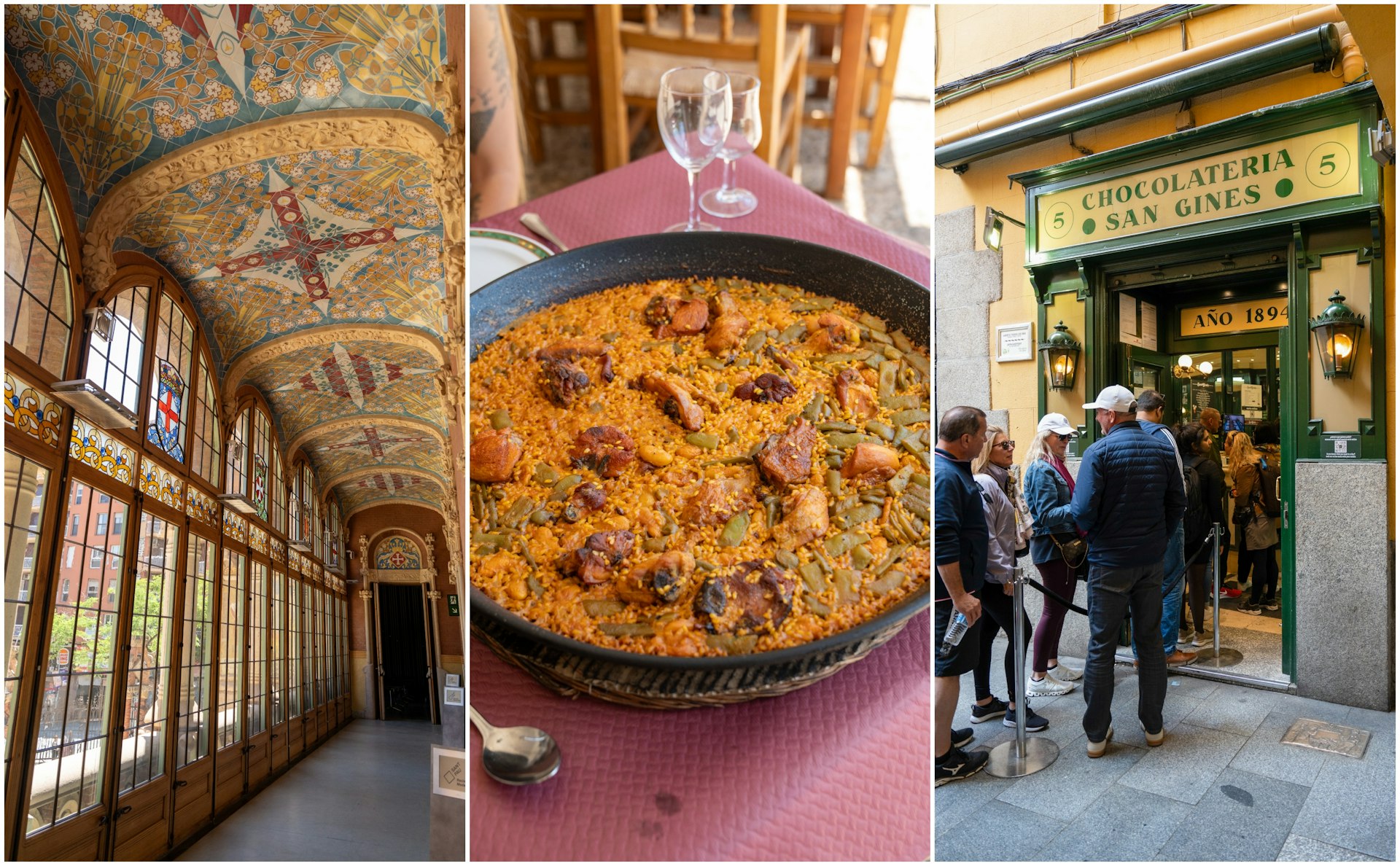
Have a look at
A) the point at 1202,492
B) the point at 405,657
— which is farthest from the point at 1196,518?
the point at 405,657

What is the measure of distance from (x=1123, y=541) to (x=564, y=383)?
149cm

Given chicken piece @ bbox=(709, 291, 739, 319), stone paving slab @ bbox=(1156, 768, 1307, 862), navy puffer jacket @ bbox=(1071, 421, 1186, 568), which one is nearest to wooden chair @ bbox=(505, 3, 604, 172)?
chicken piece @ bbox=(709, 291, 739, 319)

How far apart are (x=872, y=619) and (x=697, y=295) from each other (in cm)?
67

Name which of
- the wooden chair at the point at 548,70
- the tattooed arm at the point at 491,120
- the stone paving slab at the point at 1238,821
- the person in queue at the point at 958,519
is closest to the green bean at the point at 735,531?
the person in queue at the point at 958,519

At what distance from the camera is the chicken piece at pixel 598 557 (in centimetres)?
105

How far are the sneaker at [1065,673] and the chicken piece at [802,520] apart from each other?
4.52 ft

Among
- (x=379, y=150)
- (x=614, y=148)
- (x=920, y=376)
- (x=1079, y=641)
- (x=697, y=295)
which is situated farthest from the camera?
(x=614, y=148)

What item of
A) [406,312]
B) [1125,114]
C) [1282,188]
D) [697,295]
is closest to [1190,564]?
[1282,188]

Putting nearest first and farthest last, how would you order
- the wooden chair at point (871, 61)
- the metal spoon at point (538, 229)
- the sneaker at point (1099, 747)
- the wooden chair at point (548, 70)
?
the metal spoon at point (538, 229), the sneaker at point (1099, 747), the wooden chair at point (871, 61), the wooden chair at point (548, 70)

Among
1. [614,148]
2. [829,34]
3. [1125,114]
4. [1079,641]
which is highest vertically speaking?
[829,34]

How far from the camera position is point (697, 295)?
54.8 inches

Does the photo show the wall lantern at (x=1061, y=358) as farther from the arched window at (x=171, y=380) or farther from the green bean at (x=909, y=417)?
the arched window at (x=171, y=380)

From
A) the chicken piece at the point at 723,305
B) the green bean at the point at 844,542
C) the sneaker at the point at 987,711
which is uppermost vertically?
the chicken piece at the point at 723,305

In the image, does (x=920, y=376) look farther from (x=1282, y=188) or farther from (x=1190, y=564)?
(x=1282, y=188)
